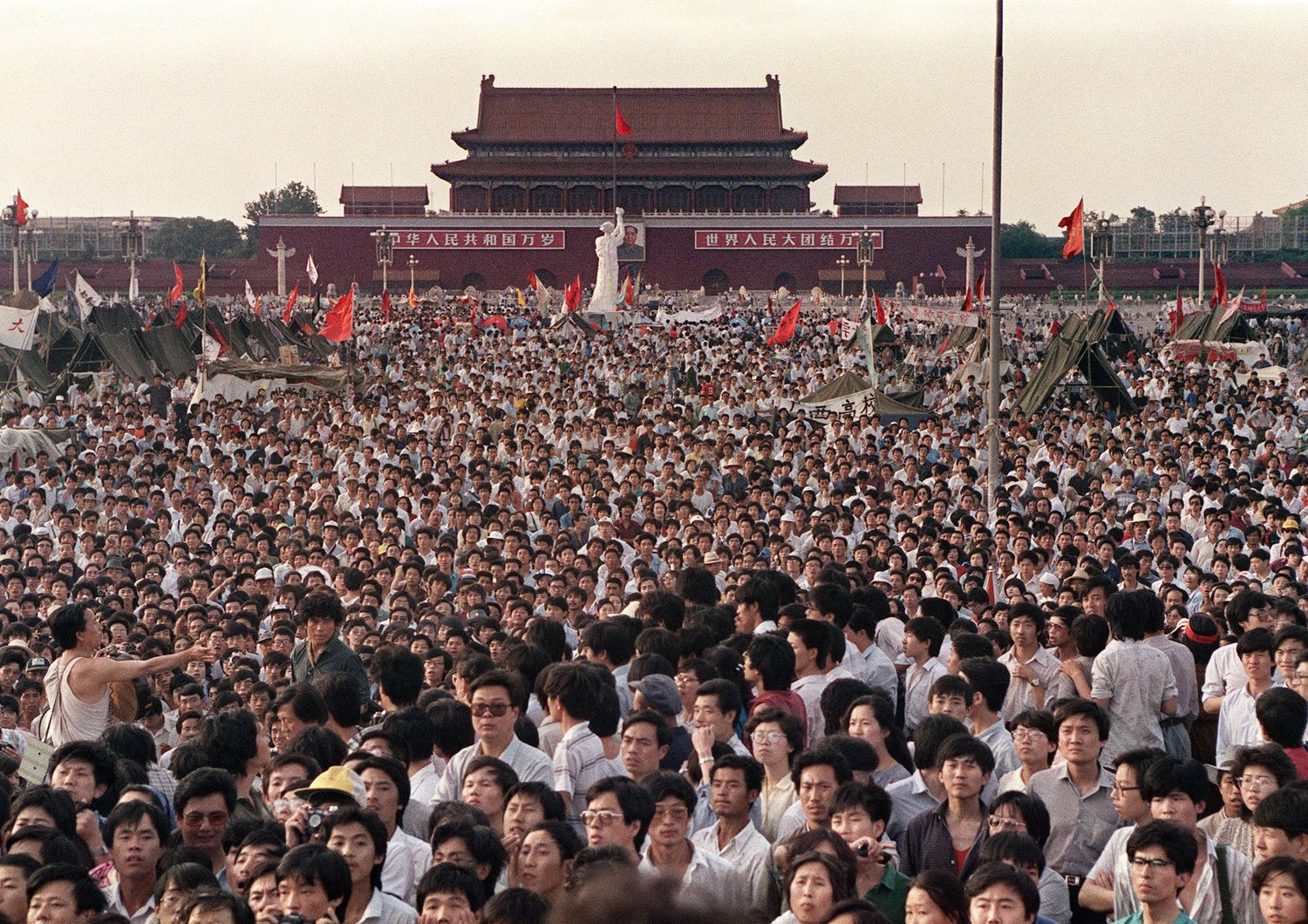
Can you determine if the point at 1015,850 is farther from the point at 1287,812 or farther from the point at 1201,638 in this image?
the point at 1201,638

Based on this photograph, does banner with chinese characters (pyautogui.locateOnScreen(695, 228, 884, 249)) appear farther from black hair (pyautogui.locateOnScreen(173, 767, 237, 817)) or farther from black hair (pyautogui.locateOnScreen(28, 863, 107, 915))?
black hair (pyautogui.locateOnScreen(28, 863, 107, 915))

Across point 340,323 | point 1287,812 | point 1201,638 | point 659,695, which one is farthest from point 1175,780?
point 340,323

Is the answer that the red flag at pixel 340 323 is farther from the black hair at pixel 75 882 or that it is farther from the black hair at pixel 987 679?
the black hair at pixel 75 882

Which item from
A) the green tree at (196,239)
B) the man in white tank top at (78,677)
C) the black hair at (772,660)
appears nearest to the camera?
the black hair at (772,660)

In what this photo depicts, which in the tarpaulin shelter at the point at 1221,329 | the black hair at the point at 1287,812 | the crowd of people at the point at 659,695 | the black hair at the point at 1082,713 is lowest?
the crowd of people at the point at 659,695

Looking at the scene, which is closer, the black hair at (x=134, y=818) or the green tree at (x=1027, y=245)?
the black hair at (x=134, y=818)

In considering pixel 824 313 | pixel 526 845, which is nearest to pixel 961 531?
pixel 526 845

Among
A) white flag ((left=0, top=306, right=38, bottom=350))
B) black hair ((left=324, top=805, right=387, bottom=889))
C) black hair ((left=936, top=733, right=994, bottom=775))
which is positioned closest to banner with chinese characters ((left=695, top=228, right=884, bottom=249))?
white flag ((left=0, top=306, right=38, bottom=350))

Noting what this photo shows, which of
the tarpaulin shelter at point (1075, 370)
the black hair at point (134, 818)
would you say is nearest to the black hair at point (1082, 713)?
the black hair at point (134, 818)
